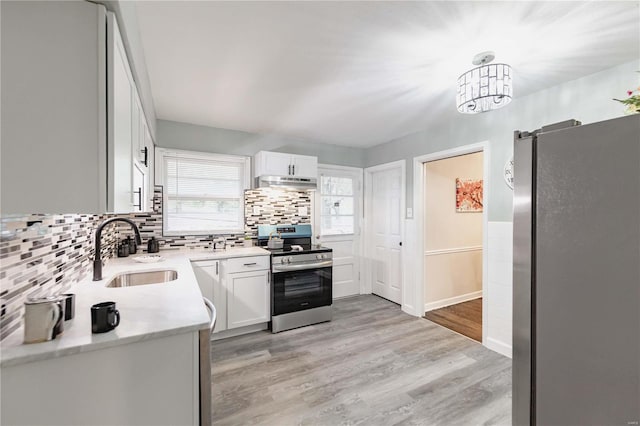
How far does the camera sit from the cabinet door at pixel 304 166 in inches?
145

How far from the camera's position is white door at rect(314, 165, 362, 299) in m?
4.32

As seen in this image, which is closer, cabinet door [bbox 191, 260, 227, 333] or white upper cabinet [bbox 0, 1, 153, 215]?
white upper cabinet [bbox 0, 1, 153, 215]

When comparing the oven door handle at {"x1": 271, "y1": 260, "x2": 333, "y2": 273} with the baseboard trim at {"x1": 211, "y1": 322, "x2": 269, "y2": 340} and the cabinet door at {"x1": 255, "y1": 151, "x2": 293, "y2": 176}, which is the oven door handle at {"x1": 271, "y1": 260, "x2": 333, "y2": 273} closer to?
the baseboard trim at {"x1": 211, "y1": 322, "x2": 269, "y2": 340}

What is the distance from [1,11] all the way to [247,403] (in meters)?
2.36

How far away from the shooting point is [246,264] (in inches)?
121

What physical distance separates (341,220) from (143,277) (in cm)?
290

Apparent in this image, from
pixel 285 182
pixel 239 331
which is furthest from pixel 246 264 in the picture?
pixel 285 182

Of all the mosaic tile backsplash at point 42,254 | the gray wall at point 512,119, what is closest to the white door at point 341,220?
the gray wall at point 512,119

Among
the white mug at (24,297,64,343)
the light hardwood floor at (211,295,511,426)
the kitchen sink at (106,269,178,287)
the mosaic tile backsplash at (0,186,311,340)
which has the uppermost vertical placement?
the mosaic tile backsplash at (0,186,311,340)

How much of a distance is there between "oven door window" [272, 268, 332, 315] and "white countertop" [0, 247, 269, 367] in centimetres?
132

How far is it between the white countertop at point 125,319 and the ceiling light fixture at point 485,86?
2.01m

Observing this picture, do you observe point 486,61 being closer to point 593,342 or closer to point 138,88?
point 593,342

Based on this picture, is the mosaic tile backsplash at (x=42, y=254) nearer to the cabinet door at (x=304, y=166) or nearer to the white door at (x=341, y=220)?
the cabinet door at (x=304, y=166)

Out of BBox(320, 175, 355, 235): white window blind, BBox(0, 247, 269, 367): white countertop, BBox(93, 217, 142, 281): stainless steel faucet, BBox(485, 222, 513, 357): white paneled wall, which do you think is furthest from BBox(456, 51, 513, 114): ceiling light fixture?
BBox(320, 175, 355, 235): white window blind
